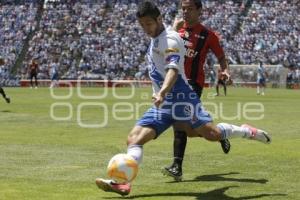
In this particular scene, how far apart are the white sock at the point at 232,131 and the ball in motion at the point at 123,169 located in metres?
1.83

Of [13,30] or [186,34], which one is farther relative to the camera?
[13,30]

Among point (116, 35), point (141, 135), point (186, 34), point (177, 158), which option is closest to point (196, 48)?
point (186, 34)

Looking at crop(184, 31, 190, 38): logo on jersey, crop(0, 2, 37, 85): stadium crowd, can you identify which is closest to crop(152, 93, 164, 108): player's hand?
crop(184, 31, 190, 38): logo on jersey

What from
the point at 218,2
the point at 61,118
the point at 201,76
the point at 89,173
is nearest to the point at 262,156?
the point at 201,76

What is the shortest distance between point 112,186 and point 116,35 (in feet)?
167

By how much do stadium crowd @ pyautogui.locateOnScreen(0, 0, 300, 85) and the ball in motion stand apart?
45320mm

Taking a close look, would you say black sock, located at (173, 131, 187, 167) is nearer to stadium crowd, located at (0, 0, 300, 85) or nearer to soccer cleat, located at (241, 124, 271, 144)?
soccer cleat, located at (241, 124, 271, 144)

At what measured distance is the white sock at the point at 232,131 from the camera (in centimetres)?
873

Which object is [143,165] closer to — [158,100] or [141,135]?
[141,135]

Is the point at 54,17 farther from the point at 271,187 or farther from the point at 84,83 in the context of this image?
the point at 271,187

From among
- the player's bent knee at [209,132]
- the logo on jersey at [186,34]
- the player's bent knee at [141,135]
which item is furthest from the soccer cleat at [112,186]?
the logo on jersey at [186,34]

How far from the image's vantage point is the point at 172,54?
7570mm

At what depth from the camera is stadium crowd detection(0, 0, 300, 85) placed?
54000mm

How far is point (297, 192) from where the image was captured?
7.75 m
